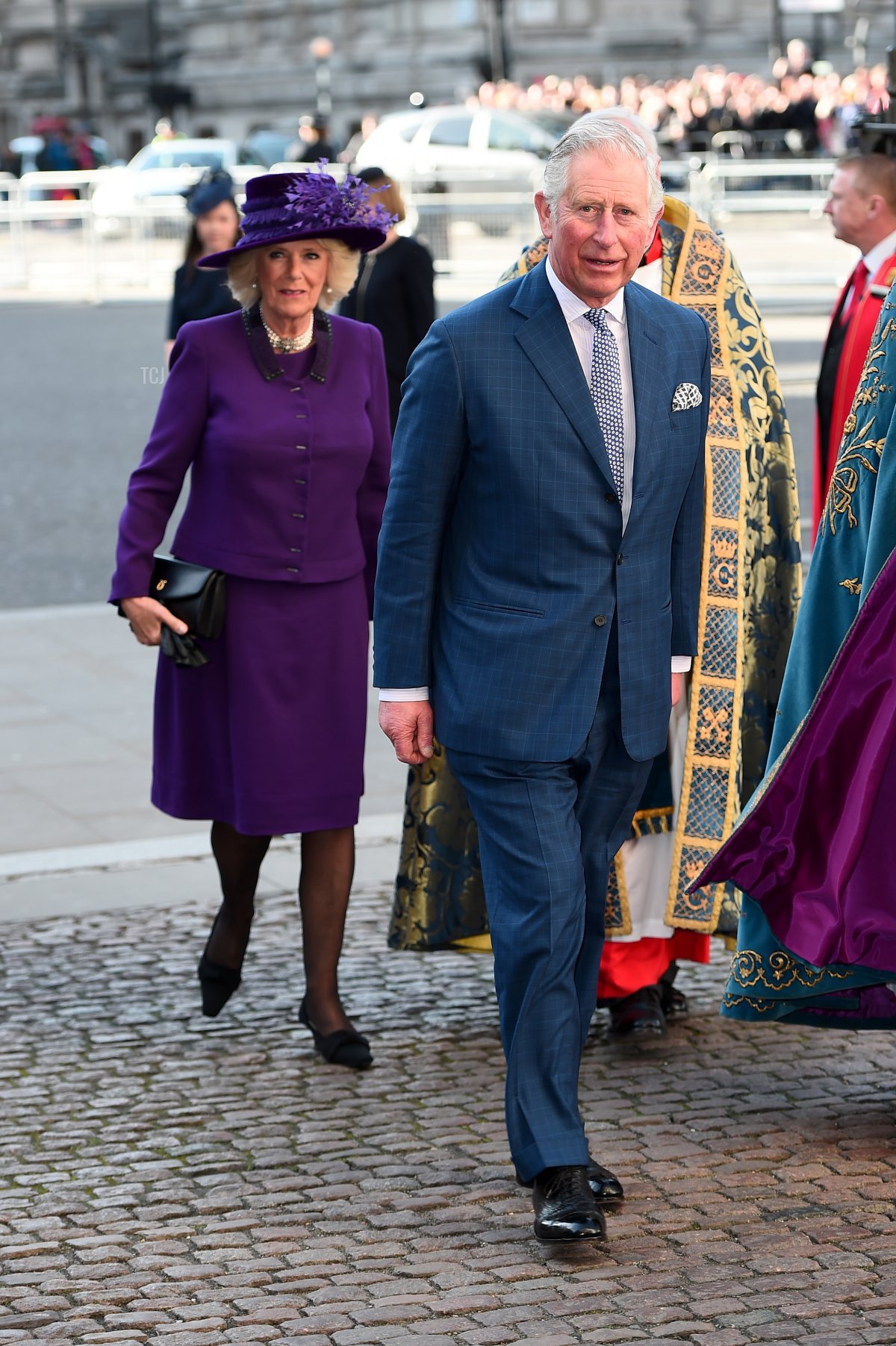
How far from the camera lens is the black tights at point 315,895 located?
16.1 feet

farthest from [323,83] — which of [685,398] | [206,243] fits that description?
[685,398]

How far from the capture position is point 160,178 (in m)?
29.3

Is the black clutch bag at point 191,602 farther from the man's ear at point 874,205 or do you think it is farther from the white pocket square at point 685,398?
the man's ear at point 874,205

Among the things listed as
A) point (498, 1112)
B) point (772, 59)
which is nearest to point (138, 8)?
point (772, 59)

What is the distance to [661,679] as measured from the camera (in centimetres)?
395

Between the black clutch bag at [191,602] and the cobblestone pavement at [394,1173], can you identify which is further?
the black clutch bag at [191,602]

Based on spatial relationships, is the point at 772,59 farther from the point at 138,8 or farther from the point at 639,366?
the point at 639,366

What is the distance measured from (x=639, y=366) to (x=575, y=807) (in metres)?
0.77

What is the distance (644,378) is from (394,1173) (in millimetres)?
1539

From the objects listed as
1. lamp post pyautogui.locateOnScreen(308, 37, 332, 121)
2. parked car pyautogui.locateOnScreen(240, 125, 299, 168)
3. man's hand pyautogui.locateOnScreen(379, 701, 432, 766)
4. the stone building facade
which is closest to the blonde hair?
man's hand pyautogui.locateOnScreen(379, 701, 432, 766)

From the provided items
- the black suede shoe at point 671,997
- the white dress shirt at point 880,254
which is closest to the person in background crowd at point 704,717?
the black suede shoe at point 671,997

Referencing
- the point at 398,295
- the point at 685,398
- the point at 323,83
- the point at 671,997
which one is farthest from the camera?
the point at 323,83

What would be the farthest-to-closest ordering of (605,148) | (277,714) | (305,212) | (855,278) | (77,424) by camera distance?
1. (77,424)
2. (855,278)
3. (277,714)
4. (305,212)
5. (605,148)

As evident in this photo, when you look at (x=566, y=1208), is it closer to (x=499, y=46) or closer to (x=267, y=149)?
(x=267, y=149)
